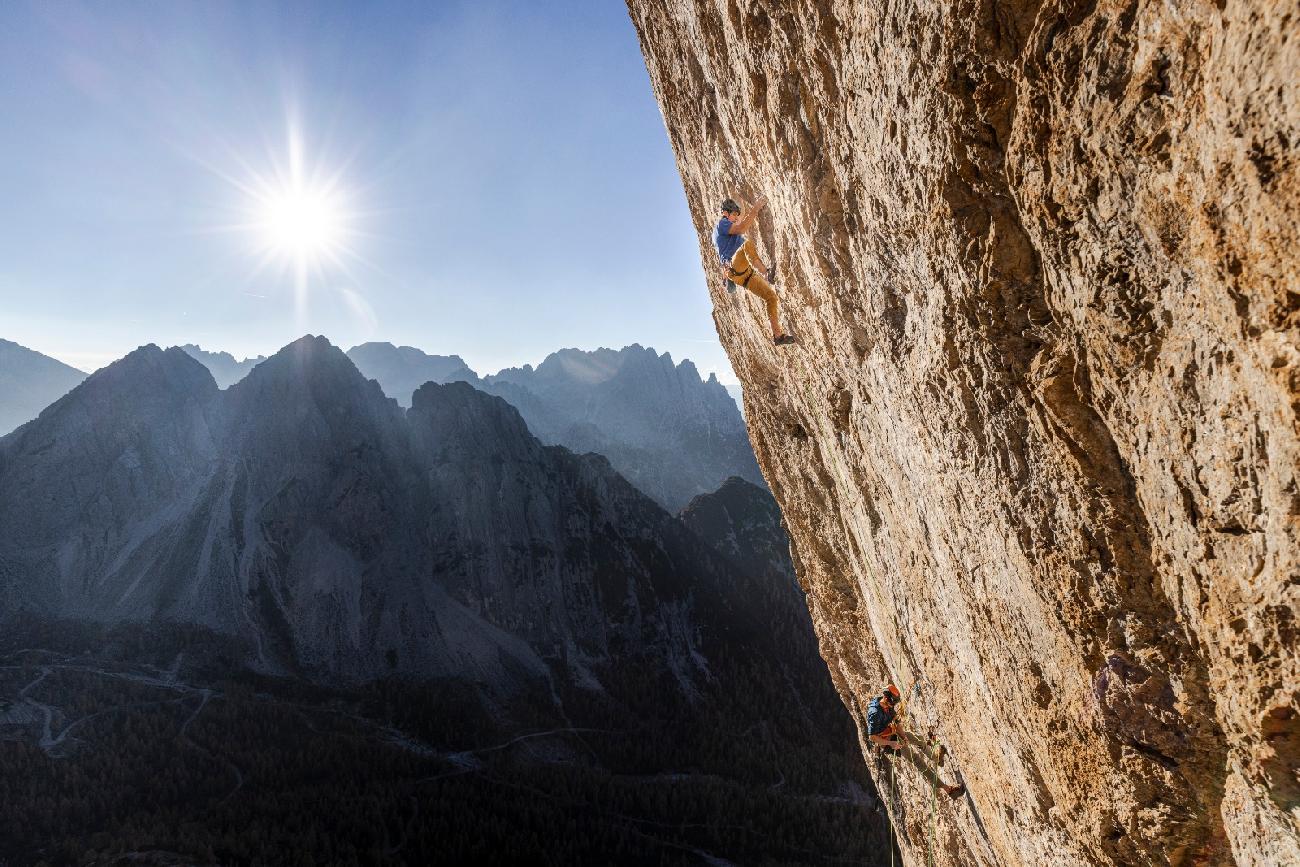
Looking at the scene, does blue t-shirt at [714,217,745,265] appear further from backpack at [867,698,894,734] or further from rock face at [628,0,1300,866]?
backpack at [867,698,894,734]

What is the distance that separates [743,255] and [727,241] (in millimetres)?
385

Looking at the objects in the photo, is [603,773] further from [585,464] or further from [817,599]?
[817,599]

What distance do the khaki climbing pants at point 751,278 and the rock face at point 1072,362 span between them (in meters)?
0.94

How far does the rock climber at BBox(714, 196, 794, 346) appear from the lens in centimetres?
1067

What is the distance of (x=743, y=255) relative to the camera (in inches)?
433

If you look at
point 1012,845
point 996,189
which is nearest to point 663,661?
point 1012,845

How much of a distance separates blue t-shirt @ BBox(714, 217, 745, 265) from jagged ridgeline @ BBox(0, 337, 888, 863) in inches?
1910

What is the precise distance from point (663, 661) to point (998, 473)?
275ft

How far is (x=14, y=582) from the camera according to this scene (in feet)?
255

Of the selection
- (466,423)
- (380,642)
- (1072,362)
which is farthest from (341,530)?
(1072,362)

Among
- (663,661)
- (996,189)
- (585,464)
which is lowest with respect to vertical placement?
(663,661)

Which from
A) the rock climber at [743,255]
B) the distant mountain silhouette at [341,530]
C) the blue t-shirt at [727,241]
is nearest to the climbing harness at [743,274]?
the rock climber at [743,255]

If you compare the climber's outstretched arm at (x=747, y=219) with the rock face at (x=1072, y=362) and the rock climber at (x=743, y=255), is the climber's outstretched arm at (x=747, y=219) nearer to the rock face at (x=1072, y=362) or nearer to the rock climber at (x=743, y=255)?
the rock climber at (x=743, y=255)

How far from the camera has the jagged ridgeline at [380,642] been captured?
4997 cm
